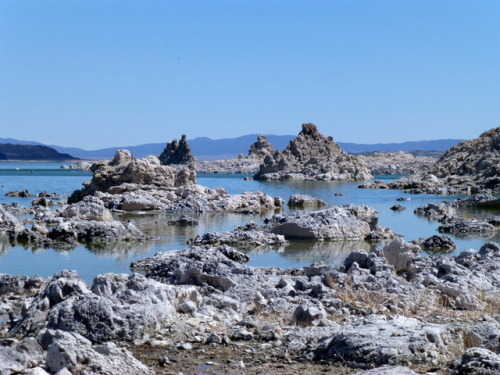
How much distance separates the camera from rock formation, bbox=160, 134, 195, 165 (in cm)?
10879

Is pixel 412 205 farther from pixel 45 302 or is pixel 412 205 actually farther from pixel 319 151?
pixel 319 151

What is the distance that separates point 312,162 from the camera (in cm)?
10288

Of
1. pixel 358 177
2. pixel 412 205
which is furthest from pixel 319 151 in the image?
pixel 412 205

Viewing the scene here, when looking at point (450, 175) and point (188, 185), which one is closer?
point (188, 185)

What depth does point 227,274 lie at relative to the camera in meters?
11.7

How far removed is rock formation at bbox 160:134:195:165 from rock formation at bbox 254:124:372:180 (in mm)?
11491

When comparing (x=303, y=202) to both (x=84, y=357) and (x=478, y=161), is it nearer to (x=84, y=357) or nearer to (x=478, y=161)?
(x=478, y=161)

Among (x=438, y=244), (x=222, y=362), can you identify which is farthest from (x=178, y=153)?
(x=222, y=362)

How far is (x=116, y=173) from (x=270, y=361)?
32.4m

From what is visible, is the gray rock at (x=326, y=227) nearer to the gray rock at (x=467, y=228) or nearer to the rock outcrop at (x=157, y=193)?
the gray rock at (x=467, y=228)

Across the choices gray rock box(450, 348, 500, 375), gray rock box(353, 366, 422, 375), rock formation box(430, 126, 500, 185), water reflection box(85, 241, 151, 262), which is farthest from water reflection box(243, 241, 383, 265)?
rock formation box(430, 126, 500, 185)

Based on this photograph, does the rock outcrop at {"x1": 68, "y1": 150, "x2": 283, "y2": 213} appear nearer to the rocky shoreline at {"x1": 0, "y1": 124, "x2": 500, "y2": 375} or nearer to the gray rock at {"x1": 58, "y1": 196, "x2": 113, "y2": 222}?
the gray rock at {"x1": 58, "y1": 196, "x2": 113, "y2": 222}

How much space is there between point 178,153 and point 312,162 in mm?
20278

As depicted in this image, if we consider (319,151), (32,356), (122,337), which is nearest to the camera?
(32,356)
